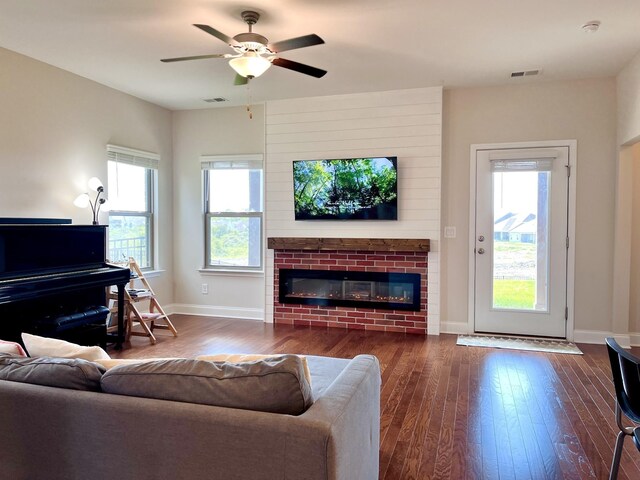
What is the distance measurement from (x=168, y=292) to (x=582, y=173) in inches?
201

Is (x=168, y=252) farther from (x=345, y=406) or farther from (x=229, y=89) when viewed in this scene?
(x=345, y=406)

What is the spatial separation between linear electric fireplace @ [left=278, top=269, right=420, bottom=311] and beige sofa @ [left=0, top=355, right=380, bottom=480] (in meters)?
3.66

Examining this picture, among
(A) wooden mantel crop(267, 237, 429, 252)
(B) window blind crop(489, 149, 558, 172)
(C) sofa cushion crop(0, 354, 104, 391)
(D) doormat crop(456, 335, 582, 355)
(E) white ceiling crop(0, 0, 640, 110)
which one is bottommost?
(D) doormat crop(456, 335, 582, 355)

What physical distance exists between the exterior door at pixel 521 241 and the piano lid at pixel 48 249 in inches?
153

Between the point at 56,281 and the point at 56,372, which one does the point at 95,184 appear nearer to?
the point at 56,281

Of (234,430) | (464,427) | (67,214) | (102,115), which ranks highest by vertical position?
(102,115)

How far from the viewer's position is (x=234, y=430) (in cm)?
131

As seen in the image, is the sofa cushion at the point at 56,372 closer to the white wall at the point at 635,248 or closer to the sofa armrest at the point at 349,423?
the sofa armrest at the point at 349,423

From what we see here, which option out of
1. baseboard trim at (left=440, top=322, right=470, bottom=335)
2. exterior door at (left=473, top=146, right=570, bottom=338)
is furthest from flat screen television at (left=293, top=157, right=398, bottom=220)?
baseboard trim at (left=440, top=322, right=470, bottom=335)

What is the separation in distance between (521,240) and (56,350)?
14.7 ft

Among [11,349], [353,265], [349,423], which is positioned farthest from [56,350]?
[353,265]

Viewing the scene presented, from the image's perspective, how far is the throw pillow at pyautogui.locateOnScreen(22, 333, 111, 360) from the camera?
1.76 meters

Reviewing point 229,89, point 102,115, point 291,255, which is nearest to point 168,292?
point 291,255

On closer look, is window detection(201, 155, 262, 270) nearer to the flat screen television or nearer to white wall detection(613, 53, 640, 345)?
the flat screen television
